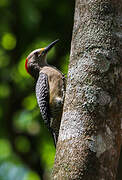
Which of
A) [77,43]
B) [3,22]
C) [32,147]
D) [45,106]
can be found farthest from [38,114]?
[77,43]

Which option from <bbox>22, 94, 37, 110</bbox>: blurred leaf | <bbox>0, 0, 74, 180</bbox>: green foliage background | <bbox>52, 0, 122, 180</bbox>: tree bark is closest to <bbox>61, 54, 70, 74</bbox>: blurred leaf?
<bbox>0, 0, 74, 180</bbox>: green foliage background

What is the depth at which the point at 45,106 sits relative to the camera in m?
4.92

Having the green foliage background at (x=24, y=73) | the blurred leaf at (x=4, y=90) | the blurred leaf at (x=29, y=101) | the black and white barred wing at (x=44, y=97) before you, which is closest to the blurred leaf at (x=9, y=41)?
the green foliage background at (x=24, y=73)

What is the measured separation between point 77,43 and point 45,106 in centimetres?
210

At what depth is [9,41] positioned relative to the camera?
698cm

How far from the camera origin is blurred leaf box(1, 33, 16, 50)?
6848 millimetres

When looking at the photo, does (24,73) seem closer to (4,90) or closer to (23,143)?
(4,90)

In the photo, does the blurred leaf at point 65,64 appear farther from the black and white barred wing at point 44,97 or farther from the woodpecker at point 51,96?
the black and white barred wing at point 44,97

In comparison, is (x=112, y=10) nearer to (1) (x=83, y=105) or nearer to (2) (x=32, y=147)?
(1) (x=83, y=105)

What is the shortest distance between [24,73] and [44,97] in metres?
1.78

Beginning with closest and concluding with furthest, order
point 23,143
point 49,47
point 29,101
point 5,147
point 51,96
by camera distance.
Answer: point 51,96, point 49,47, point 5,147, point 29,101, point 23,143

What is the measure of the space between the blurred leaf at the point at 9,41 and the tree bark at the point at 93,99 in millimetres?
4001

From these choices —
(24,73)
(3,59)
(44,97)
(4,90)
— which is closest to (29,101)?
(24,73)

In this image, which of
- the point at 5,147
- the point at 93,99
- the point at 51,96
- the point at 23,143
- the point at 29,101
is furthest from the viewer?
the point at 23,143
